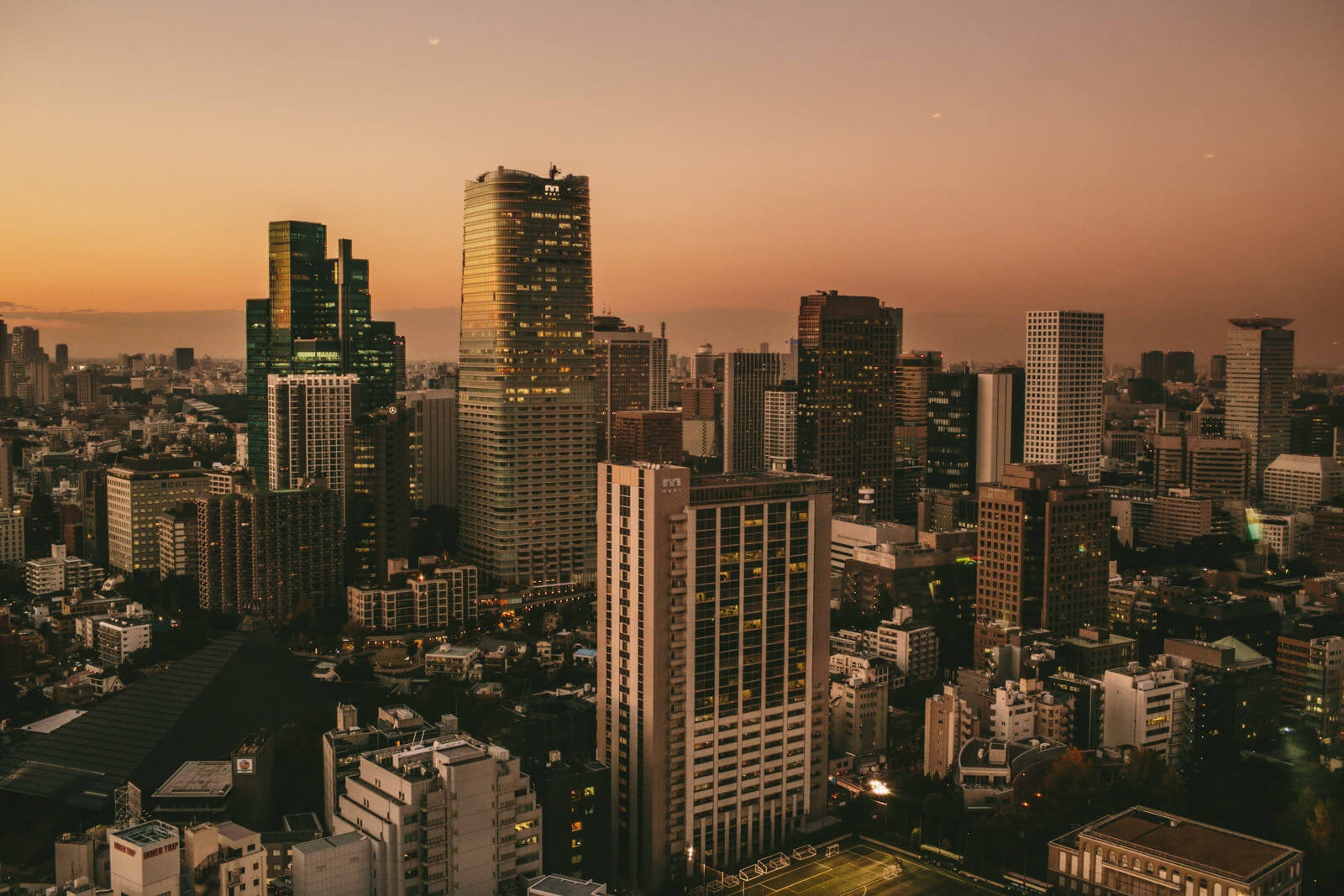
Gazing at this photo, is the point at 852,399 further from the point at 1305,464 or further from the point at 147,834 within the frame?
the point at 147,834

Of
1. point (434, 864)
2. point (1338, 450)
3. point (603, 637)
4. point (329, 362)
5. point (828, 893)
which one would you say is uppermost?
point (329, 362)

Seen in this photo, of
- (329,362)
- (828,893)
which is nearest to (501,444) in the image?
(329,362)

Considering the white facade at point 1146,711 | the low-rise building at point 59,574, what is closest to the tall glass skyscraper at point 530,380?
the low-rise building at point 59,574

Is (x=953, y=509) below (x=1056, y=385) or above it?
below

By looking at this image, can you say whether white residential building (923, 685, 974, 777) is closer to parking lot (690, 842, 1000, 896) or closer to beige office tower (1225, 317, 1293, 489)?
parking lot (690, 842, 1000, 896)

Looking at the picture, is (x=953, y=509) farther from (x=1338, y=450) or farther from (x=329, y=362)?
(x=329, y=362)

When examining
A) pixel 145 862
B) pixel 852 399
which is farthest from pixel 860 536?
pixel 145 862

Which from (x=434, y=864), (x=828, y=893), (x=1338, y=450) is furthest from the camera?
(x=1338, y=450)

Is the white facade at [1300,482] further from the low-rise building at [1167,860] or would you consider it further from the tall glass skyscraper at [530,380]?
the low-rise building at [1167,860]
